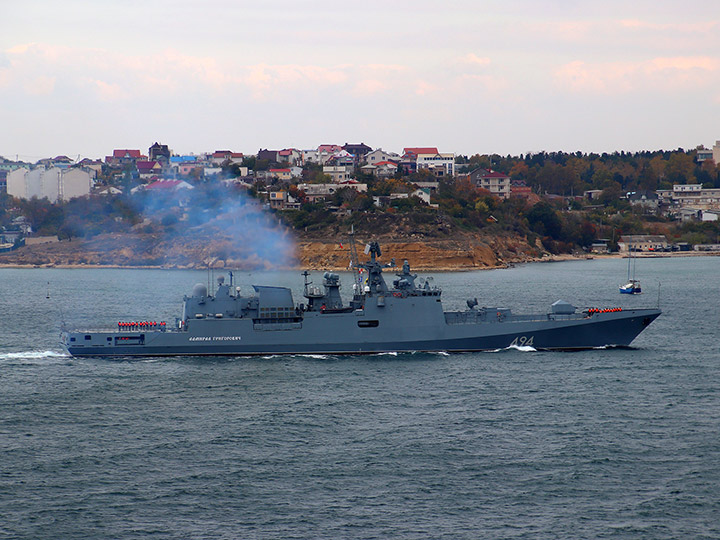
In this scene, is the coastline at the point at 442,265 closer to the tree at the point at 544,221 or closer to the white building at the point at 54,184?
the tree at the point at 544,221

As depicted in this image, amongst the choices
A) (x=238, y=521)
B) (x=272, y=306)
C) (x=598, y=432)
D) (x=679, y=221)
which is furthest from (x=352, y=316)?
(x=679, y=221)

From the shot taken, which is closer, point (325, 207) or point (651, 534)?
point (651, 534)

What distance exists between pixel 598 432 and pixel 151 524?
16.5 metres

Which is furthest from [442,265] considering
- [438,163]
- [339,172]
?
[438,163]

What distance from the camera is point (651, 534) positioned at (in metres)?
22.4

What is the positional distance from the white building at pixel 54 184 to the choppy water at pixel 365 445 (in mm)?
112698

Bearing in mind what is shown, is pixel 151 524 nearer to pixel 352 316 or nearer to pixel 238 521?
pixel 238 521

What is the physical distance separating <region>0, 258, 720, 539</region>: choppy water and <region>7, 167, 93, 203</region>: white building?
113 metres

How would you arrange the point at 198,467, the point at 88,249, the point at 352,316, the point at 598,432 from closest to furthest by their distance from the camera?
1. the point at 198,467
2. the point at 598,432
3. the point at 352,316
4. the point at 88,249

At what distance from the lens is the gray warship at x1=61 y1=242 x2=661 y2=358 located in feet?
141

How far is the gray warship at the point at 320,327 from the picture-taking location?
43.1m

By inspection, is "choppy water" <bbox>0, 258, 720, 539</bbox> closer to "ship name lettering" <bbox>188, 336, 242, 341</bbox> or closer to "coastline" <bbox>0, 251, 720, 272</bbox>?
"ship name lettering" <bbox>188, 336, 242, 341</bbox>

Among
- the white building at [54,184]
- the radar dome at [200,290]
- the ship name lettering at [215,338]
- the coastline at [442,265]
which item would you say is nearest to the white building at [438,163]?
the coastline at [442,265]

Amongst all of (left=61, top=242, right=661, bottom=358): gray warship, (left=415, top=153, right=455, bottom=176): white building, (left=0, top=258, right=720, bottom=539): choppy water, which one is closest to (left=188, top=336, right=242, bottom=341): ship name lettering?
(left=61, top=242, right=661, bottom=358): gray warship
